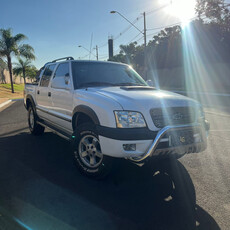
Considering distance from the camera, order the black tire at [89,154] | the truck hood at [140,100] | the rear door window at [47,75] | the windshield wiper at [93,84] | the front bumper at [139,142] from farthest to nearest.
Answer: the rear door window at [47,75], the windshield wiper at [93,84], the black tire at [89,154], the truck hood at [140,100], the front bumper at [139,142]

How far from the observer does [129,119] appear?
3121mm

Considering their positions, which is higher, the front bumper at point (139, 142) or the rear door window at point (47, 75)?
the rear door window at point (47, 75)

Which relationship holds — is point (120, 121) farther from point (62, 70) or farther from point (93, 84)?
point (62, 70)

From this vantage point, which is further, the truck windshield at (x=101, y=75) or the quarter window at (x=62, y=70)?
the quarter window at (x=62, y=70)

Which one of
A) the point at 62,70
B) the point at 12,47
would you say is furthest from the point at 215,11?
the point at 62,70

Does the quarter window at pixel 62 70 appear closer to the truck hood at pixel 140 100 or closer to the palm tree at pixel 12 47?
the truck hood at pixel 140 100

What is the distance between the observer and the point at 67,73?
448 cm

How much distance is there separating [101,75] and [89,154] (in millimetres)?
1669

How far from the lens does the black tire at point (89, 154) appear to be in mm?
3418

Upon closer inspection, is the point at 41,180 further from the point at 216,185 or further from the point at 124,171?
the point at 216,185

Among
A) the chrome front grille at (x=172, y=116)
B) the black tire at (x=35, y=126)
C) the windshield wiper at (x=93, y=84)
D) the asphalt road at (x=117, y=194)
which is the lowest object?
the asphalt road at (x=117, y=194)

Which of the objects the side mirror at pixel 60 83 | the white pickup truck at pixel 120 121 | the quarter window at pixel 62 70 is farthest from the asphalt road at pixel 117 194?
the quarter window at pixel 62 70

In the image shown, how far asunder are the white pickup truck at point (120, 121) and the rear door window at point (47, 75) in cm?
90

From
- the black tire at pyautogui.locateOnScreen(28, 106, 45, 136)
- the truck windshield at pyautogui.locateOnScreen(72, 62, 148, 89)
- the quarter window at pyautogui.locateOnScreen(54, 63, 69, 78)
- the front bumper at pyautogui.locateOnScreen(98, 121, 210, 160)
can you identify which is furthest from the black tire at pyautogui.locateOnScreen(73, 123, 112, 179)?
the black tire at pyautogui.locateOnScreen(28, 106, 45, 136)
